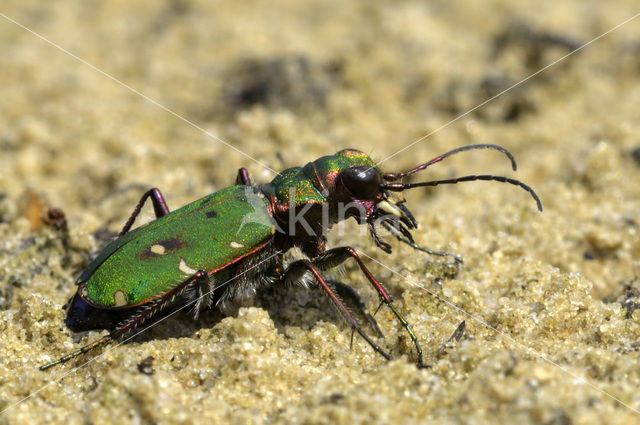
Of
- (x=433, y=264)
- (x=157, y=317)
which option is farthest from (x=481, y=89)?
(x=157, y=317)

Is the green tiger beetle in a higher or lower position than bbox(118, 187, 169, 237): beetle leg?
lower

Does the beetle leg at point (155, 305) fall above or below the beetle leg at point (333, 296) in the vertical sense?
above

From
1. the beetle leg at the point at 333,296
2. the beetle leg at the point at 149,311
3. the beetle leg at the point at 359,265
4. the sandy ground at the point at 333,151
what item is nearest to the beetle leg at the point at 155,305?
the beetle leg at the point at 149,311

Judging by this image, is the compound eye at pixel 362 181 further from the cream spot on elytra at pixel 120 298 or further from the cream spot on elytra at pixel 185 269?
the cream spot on elytra at pixel 120 298

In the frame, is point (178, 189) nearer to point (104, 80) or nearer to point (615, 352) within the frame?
point (104, 80)

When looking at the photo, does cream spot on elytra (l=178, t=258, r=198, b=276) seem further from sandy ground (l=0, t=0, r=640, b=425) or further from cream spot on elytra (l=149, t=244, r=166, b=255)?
sandy ground (l=0, t=0, r=640, b=425)

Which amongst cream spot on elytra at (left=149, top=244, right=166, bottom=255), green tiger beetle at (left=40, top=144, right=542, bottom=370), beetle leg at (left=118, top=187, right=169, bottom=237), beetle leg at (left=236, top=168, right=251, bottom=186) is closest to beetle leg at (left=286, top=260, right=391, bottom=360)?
green tiger beetle at (left=40, top=144, right=542, bottom=370)
